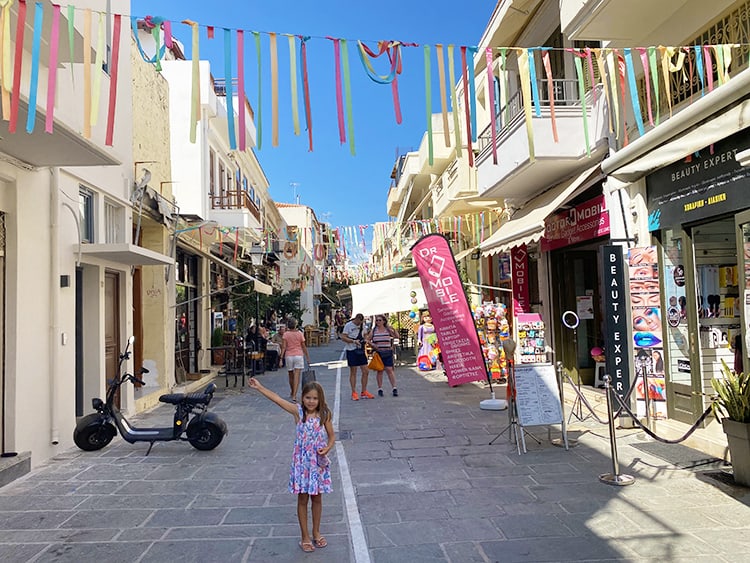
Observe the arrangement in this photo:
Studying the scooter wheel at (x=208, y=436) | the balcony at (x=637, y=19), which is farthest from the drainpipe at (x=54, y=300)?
the balcony at (x=637, y=19)

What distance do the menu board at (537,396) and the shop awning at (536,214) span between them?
309cm

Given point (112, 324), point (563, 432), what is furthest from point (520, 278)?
point (112, 324)

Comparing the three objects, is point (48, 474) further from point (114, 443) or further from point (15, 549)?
point (15, 549)

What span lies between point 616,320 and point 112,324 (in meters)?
8.17

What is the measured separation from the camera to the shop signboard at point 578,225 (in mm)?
9633

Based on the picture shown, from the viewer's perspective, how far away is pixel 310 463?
442cm

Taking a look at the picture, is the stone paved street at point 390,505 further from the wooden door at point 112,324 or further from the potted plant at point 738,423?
the wooden door at point 112,324

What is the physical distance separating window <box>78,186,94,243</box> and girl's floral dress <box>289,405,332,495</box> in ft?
19.1

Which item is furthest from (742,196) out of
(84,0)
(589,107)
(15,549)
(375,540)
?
(84,0)

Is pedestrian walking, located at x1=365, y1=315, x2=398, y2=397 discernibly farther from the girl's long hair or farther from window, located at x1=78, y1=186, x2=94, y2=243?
the girl's long hair

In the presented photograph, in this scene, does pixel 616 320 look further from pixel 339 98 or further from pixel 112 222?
pixel 112 222

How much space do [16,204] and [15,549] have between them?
398 cm

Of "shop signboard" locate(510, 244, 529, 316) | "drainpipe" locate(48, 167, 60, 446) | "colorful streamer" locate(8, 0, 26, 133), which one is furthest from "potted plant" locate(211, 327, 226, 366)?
"colorful streamer" locate(8, 0, 26, 133)

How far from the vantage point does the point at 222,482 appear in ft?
20.4
